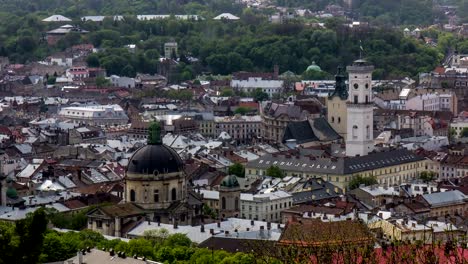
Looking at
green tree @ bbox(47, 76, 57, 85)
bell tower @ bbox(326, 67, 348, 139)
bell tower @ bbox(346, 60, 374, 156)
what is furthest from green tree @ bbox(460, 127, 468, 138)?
green tree @ bbox(47, 76, 57, 85)

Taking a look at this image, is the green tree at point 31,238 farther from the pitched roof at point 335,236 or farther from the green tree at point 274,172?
the green tree at point 274,172

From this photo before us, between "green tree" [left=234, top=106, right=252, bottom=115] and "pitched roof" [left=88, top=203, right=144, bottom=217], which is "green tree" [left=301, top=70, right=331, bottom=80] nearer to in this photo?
"green tree" [left=234, top=106, right=252, bottom=115]

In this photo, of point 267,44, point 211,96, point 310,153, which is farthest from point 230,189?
point 267,44

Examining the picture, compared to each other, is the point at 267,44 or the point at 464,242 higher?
the point at 464,242

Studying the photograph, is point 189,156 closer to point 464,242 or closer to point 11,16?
point 464,242

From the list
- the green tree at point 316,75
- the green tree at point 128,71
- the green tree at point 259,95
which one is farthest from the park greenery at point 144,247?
the green tree at point 128,71

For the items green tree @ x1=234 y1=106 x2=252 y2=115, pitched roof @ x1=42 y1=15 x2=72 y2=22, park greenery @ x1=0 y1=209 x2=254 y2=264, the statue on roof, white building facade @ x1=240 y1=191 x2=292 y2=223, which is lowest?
pitched roof @ x1=42 y1=15 x2=72 y2=22
